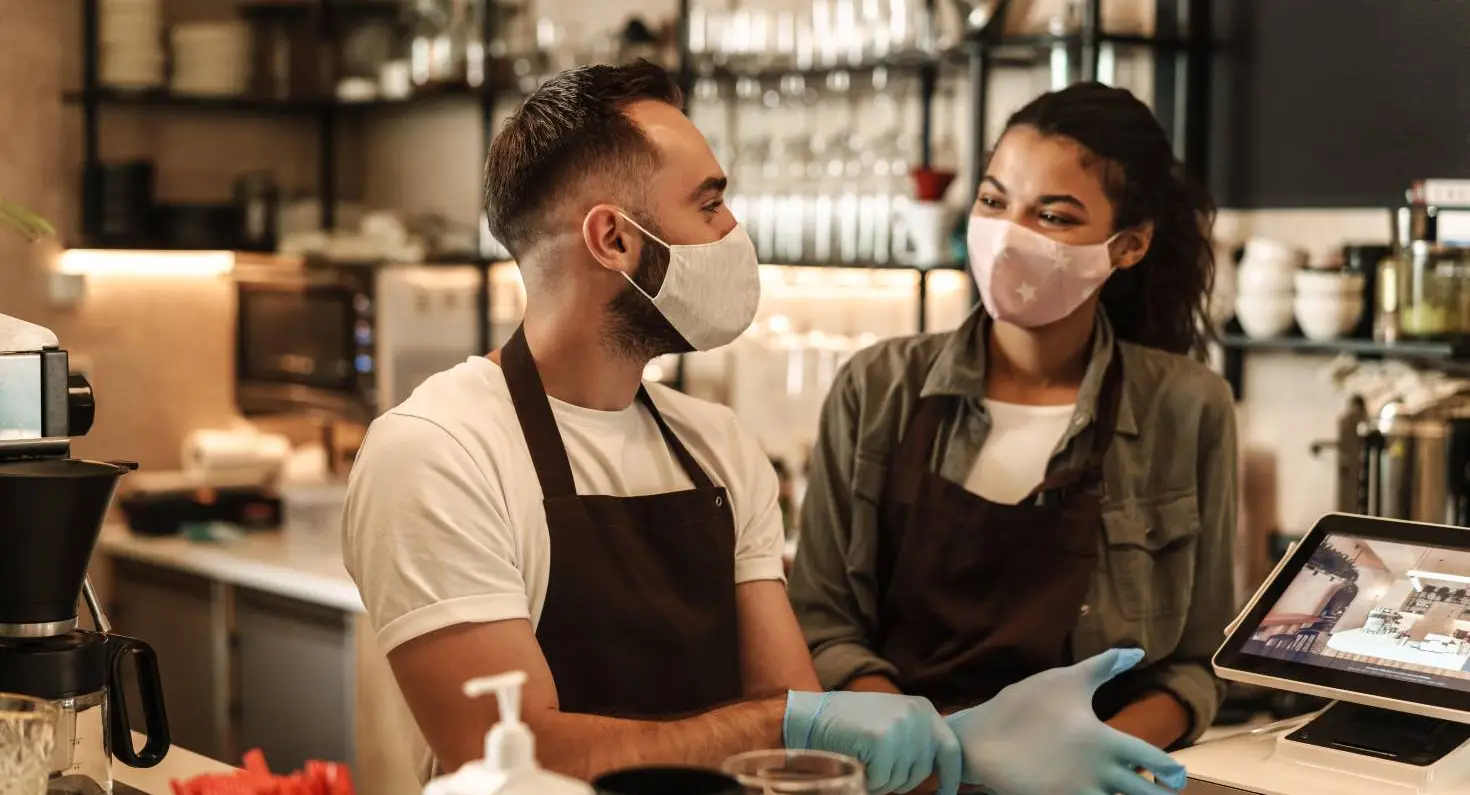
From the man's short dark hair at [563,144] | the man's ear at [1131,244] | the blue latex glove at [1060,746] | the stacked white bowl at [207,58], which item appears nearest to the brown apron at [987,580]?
the man's ear at [1131,244]

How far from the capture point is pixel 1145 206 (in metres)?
2.45

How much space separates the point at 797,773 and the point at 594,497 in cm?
65

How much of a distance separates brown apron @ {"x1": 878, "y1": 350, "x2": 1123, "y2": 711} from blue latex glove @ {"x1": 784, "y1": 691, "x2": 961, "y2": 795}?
0.60 metres

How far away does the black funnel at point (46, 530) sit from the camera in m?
1.63

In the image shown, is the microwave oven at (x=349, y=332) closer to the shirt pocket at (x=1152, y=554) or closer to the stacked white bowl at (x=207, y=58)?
the stacked white bowl at (x=207, y=58)

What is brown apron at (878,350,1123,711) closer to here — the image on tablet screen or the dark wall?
the image on tablet screen

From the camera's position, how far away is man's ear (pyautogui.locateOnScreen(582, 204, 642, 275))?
190cm

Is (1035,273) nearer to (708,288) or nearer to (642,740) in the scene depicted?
(708,288)

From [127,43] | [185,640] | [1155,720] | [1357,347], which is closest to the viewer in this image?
[1155,720]

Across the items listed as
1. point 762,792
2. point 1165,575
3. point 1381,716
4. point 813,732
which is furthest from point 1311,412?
point 762,792

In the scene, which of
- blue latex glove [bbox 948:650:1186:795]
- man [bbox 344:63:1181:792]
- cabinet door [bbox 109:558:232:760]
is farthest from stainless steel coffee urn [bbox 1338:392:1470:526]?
cabinet door [bbox 109:558:232:760]

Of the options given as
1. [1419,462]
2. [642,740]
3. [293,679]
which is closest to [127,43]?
[293,679]

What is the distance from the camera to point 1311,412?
3.48 metres

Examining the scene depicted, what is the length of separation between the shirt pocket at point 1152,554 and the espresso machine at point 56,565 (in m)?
1.27
